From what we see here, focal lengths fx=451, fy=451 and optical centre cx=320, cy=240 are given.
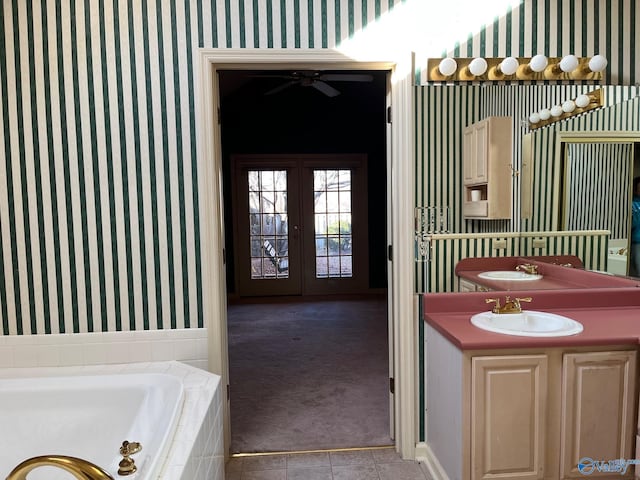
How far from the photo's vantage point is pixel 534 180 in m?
2.36

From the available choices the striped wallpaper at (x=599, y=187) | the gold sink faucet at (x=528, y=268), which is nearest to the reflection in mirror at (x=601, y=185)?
the striped wallpaper at (x=599, y=187)

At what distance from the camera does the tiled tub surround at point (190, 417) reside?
139 centimetres

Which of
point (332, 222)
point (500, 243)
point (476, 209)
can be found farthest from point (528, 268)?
point (332, 222)

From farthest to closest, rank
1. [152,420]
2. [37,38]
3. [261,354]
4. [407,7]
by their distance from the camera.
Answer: [261,354] → [407,7] → [37,38] → [152,420]

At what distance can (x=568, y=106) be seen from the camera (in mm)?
2322

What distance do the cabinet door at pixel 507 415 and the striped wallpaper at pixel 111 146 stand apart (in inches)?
51.9

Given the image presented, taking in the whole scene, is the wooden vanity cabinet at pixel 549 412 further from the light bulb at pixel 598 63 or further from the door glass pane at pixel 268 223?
the door glass pane at pixel 268 223

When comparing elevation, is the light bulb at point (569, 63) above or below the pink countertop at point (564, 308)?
above

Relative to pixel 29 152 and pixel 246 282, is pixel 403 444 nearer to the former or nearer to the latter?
pixel 29 152

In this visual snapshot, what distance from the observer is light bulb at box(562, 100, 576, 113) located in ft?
7.61

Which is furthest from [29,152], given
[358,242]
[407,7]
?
[358,242]

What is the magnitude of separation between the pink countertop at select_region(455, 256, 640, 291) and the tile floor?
102cm

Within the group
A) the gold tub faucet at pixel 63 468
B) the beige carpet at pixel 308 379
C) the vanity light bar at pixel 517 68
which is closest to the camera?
the gold tub faucet at pixel 63 468

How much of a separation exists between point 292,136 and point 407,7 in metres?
4.55
